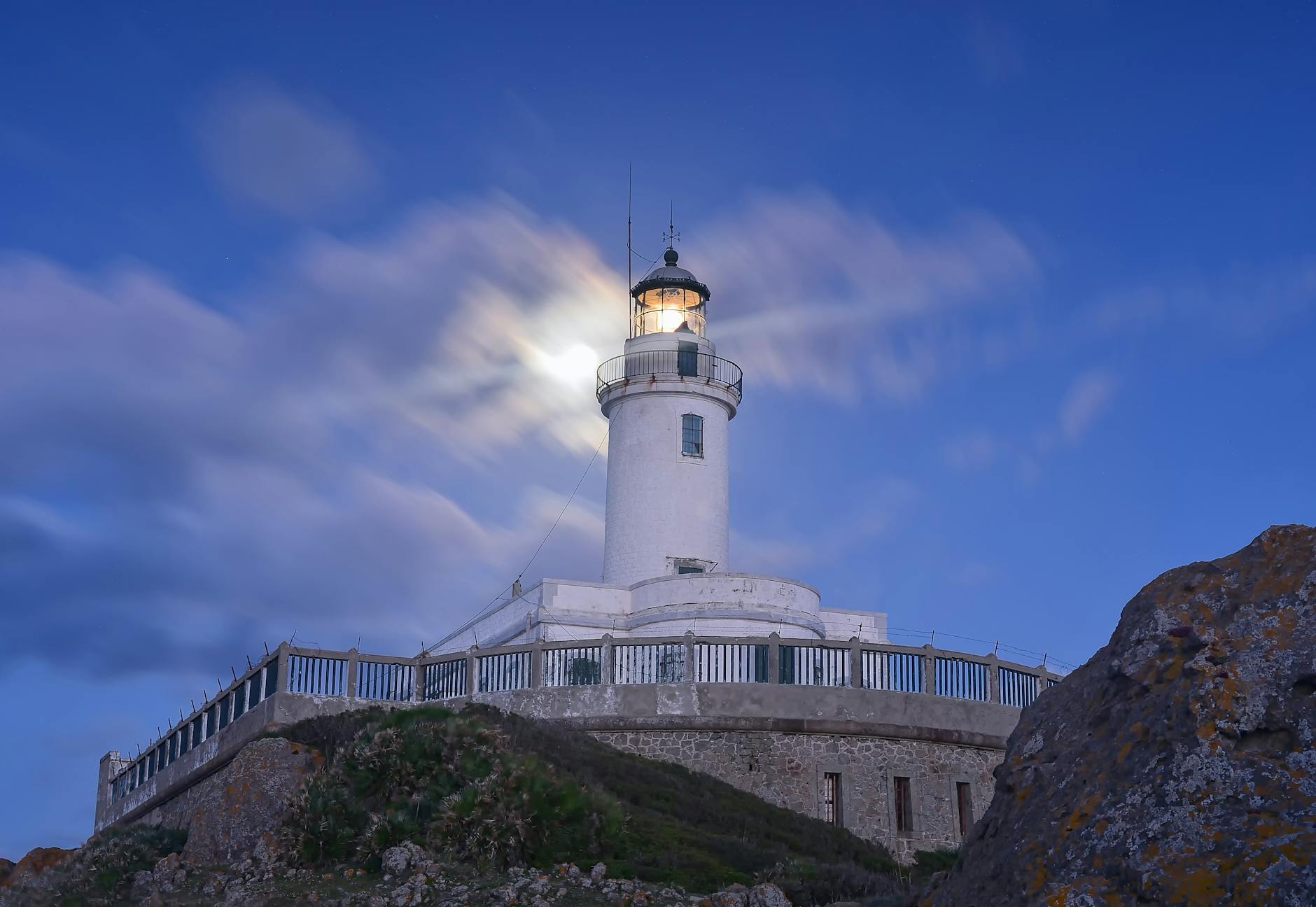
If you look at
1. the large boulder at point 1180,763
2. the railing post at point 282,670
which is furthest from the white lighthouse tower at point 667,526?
the large boulder at point 1180,763

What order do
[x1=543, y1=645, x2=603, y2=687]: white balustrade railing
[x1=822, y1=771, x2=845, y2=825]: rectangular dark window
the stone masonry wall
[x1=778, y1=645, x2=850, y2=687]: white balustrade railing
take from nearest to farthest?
[x1=822, y1=771, x2=845, y2=825]: rectangular dark window < the stone masonry wall < [x1=778, y1=645, x2=850, y2=687]: white balustrade railing < [x1=543, y1=645, x2=603, y2=687]: white balustrade railing

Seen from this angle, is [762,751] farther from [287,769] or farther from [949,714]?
[287,769]

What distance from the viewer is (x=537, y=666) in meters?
25.5

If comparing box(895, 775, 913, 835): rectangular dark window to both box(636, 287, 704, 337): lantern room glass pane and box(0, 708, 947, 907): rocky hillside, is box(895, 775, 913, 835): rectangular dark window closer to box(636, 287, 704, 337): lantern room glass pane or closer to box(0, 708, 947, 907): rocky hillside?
box(0, 708, 947, 907): rocky hillside

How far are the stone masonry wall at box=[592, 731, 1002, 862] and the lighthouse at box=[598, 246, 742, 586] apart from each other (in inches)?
447

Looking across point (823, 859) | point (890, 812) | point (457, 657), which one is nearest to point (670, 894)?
point (823, 859)

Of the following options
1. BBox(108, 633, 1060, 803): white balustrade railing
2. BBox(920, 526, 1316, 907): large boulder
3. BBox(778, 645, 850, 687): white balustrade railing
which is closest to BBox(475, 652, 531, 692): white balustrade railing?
BBox(108, 633, 1060, 803): white balustrade railing

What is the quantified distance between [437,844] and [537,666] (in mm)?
10963

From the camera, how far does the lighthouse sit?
36188 millimetres

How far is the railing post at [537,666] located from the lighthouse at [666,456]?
9.83 m

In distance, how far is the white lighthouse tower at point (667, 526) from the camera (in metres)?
33.0

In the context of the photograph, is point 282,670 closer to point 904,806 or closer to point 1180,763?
point 904,806

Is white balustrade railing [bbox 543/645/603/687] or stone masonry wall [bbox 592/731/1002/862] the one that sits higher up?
white balustrade railing [bbox 543/645/603/687]

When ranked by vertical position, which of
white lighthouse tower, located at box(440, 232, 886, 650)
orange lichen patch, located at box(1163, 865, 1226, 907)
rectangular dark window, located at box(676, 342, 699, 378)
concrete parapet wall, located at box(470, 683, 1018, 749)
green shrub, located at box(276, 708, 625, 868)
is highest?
rectangular dark window, located at box(676, 342, 699, 378)
